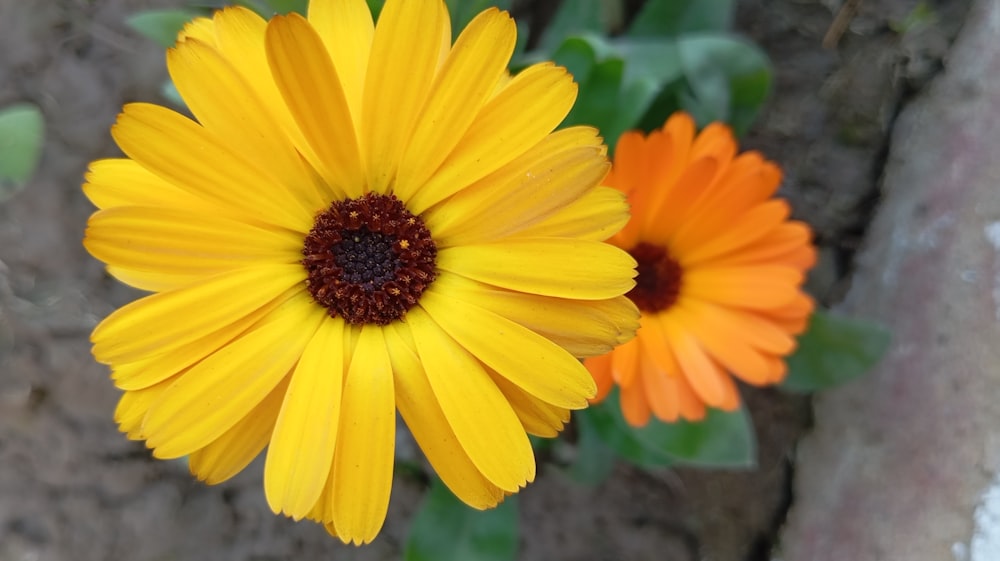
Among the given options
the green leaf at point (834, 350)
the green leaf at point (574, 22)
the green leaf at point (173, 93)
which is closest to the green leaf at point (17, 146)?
the green leaf at point (173, 93)

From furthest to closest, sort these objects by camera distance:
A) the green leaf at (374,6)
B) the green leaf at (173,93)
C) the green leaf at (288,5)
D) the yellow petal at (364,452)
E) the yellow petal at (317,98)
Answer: the green leaf at (173,93)
the green leaf at (288,5)
the green leaf at (374,6)
the yellow petal at (364,452)
the yellow petal at (317,98)

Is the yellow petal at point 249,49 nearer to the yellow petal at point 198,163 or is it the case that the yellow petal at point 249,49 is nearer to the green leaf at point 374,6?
the yellow petal at point 198,163

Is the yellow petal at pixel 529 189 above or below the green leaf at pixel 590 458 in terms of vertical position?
above

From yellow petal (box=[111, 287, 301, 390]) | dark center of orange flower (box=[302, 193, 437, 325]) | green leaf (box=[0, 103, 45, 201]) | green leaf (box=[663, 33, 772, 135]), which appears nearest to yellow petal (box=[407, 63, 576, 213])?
dark center of orange flower (box=[302, 193, 437, 325])

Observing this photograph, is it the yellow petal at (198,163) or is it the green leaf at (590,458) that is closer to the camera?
the yellow petal at (198,163)

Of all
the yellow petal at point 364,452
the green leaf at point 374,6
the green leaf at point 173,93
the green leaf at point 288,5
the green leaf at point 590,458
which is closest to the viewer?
the yellow petal at point 364,452

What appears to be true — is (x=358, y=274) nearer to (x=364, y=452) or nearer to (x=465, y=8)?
(x=364, y=452)

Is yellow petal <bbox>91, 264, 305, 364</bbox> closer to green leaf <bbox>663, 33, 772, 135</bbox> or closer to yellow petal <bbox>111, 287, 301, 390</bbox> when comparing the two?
yellow petal <bbox>111, 287, 301, 390</bbox>
